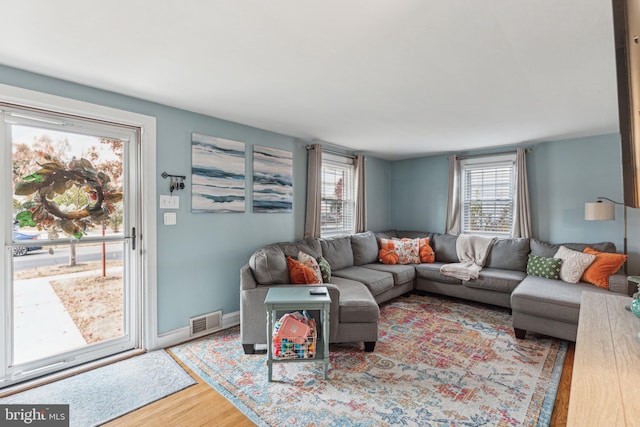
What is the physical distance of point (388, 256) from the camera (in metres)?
4.64

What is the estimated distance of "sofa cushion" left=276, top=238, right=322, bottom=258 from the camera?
3.55 m

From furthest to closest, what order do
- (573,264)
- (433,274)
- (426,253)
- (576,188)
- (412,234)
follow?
(412,234)
(426,253)
(433,274)
(576,188)
(573,264)

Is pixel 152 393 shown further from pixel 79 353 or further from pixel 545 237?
pixel 545 237

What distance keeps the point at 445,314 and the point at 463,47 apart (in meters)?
3.02

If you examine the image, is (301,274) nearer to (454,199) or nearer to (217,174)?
(217,174)

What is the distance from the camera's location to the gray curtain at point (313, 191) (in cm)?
422

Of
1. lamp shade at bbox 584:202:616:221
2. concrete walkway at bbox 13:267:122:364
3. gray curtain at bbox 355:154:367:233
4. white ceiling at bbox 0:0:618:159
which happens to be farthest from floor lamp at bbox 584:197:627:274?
concrete walkway at bbox 13:267:122:364

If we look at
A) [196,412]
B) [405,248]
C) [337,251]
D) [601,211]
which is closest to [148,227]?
[196,412]

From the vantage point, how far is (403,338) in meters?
3.06

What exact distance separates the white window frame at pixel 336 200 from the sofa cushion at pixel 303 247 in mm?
662

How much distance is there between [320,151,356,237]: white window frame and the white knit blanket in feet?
5.29

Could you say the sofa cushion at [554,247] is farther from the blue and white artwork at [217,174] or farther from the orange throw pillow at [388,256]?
the blue and white artwork at [217,174]

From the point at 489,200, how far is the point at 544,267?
55.2 inches

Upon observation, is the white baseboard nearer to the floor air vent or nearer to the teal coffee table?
the floor air vent
